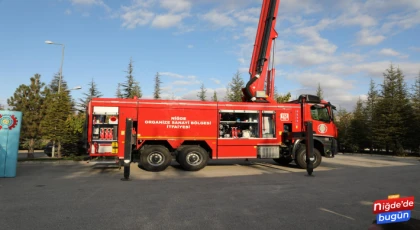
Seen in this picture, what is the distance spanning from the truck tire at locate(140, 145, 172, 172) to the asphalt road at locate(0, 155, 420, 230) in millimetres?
1431

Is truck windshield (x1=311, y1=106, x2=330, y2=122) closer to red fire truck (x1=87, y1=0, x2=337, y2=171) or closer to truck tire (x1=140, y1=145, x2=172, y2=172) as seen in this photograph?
red fire truck (x1=87, y1=0, x2=337, y2=171)

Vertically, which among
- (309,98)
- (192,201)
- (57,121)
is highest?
(309,98)

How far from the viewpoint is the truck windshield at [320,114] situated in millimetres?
14164

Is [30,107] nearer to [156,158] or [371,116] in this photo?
[156,158]

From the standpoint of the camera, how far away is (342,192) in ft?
26.7

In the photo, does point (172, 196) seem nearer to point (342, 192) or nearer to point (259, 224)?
point (259, 224)

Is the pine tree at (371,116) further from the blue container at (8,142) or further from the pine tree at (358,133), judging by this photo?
the blue container at (8,142)

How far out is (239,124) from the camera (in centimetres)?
1354

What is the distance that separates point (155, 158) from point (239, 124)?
13.4 ft

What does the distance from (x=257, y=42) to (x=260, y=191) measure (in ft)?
30.6

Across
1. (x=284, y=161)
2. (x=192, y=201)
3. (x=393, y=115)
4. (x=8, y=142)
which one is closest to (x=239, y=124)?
(x=284, y=161)

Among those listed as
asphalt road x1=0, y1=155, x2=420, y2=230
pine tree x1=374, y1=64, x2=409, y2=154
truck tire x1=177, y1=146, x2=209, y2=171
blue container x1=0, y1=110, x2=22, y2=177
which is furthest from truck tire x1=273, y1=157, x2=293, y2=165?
pine tree x1=374, y1=64, x2=409, y2=154

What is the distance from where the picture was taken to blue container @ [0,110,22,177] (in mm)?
10336

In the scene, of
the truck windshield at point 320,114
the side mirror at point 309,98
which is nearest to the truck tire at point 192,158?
the side mirror at point 309,98
